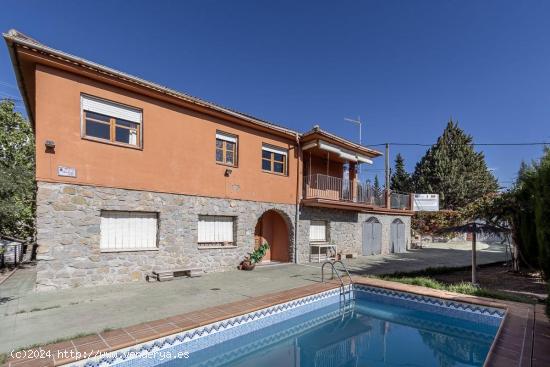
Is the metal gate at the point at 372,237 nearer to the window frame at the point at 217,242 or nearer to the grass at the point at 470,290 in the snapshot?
the grass at the point at 470,290

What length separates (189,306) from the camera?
7156 millimetres

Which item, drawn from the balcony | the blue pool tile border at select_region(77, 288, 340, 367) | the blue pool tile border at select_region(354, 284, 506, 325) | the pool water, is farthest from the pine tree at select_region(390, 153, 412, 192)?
the blue pool tile border at select_region(77, 288, 340, 367)

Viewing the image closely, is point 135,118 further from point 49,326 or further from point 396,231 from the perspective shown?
point 396,231

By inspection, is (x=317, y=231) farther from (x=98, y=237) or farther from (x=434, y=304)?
(x=98, y=237)

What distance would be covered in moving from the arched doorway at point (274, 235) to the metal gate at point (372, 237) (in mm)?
6410

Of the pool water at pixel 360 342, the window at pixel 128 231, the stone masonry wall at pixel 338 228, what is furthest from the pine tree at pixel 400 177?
the window at pixel 128 231

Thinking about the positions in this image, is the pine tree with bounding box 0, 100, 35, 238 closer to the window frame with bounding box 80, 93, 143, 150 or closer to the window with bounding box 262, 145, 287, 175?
the window frame with bounding box 80, 93, 143, 150

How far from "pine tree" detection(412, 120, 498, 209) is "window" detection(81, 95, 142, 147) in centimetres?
3521

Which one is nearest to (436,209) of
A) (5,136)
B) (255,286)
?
(255,286)

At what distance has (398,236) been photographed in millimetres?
22328

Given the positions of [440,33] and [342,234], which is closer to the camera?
[440,33]

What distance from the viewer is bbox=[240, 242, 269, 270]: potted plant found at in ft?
42.0

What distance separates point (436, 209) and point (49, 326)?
27013 millimetres

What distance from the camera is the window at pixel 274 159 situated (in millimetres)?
14617
